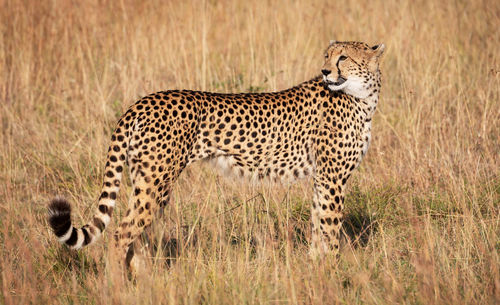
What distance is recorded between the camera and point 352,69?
3.98 metres

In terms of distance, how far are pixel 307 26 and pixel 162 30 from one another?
150 centimetres

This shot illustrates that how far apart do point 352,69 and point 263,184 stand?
0.86m

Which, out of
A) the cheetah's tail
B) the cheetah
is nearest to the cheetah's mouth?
the cheetah

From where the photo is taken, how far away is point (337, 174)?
3.92 m

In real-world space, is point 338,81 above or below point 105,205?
above

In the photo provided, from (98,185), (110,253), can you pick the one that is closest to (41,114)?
(98,185)

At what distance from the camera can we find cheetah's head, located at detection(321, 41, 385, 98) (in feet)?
12.9

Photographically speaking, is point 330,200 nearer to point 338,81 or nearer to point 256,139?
point 256,139

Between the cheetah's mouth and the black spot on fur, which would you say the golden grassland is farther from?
the cheetah's mouth

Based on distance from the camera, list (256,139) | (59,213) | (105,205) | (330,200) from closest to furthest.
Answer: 1. (59,213)
2. (105,205)
3. (256,139)
4. (330,200)

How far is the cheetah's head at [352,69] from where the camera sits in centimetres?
394

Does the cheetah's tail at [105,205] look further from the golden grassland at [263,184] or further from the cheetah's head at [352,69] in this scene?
the cheetah's head at [352,69]

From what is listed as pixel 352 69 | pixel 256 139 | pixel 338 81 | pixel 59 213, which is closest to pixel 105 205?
pixel 59 213

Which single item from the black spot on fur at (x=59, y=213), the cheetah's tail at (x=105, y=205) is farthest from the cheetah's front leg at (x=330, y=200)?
the black spot on fur at (x=59, y=213)
